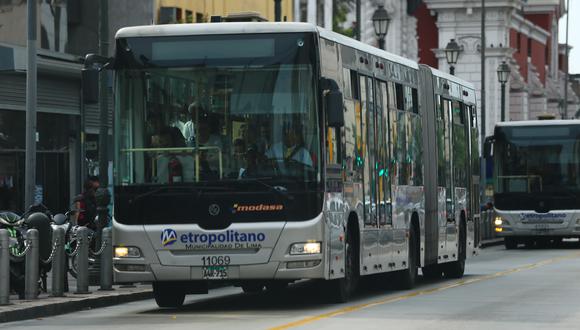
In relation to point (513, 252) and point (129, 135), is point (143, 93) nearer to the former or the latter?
point (129, 135)

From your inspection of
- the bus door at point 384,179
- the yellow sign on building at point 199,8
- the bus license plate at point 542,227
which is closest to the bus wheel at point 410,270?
the bus door at point 384,179

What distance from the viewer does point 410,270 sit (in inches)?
1045

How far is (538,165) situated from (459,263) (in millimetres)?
16643

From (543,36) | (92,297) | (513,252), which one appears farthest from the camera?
(543,36)

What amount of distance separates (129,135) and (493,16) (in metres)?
76.8

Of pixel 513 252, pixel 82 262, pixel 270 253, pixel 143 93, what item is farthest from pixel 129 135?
pixel 513 252

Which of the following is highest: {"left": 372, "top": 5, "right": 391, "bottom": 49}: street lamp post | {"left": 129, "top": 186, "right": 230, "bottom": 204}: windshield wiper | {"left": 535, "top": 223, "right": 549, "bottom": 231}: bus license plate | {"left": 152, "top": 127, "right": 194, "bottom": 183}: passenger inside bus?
{"left": 372, "top": 5, "right": 391, "bottom": 49}: street lamp post

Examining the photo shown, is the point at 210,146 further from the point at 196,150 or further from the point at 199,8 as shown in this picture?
the point at 199,8

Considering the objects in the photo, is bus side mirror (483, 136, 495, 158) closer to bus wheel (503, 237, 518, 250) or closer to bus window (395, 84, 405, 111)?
bus wheel (503, 237, 518, 250)

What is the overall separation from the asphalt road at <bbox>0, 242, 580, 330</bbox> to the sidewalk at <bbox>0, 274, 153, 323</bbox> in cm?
24

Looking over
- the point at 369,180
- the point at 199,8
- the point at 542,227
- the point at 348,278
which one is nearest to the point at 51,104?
the point at 199,8

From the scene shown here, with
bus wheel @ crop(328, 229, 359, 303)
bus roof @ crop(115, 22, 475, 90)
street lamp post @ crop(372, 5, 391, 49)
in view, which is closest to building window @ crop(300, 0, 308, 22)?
street lamp post @ crop(372, 5, 391, 49)

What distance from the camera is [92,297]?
2311cm

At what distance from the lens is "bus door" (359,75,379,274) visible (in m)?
23.4
